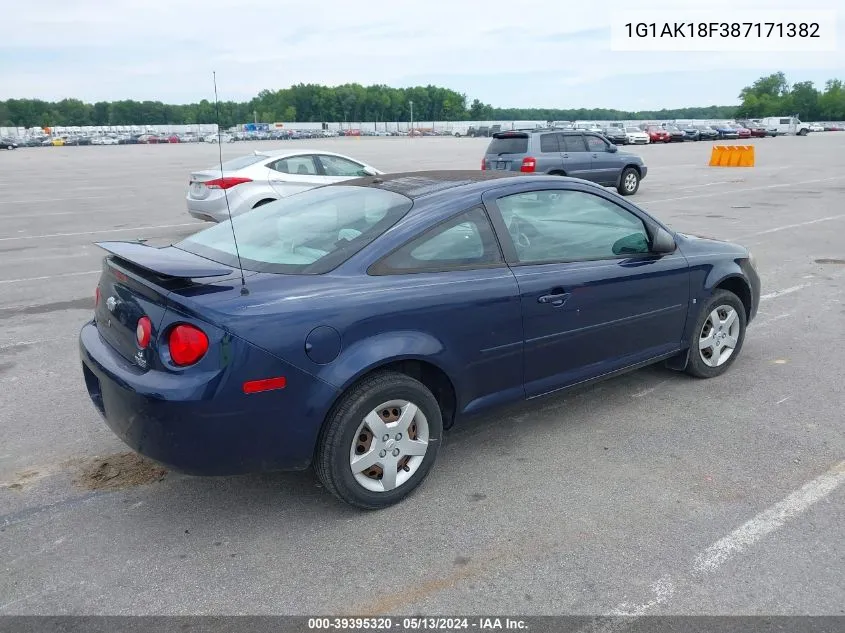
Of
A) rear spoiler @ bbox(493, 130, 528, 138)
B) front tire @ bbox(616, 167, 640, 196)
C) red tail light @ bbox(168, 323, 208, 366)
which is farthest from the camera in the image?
front tire @ bbox(616, 167, 640, 196)

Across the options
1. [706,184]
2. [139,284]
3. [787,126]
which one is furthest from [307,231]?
[787,126]

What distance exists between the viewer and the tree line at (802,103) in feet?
404

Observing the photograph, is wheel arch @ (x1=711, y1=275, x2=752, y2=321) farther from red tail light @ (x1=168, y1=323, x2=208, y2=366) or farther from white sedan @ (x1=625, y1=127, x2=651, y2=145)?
white sedan @ (x1=625, y1=127, x2=651, y2=145)

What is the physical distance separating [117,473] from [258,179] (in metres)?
8.73

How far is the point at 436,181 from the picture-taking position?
4211mm

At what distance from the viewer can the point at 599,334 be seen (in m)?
4.22

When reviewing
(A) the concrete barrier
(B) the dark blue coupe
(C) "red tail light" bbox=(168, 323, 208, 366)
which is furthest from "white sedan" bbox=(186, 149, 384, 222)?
(A) the concrete barrier

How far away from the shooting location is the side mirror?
177 inches

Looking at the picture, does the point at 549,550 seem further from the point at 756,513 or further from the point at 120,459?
the point at 120,459

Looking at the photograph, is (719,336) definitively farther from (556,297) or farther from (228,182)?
(228,182)

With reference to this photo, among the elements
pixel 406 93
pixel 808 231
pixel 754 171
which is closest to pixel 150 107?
pixel 406 93

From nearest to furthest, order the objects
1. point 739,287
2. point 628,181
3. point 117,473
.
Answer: point 117,473, point 739,287, point 628,181

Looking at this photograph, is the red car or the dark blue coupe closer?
the dark blue coupe

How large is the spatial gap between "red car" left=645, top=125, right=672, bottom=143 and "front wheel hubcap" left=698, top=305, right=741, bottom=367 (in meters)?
54.1
